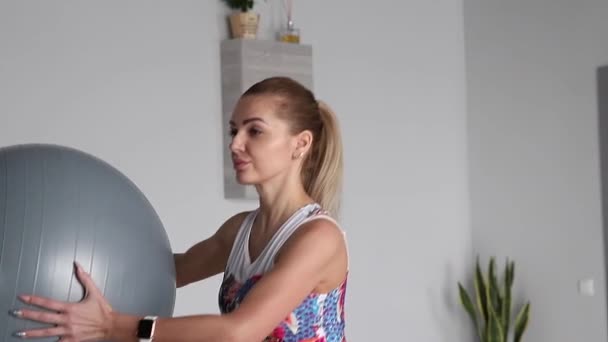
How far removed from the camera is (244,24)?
4.21 meters

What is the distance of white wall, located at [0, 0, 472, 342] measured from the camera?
3.74 metres

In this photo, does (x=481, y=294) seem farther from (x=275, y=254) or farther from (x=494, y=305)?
(x=275, y=254)

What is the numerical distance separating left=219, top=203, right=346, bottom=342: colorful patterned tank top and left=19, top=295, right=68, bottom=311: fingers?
15.6 inches

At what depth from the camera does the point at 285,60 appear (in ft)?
14.4

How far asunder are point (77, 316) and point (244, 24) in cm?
253

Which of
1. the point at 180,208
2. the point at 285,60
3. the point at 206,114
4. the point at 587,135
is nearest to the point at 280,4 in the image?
the point at 285,60

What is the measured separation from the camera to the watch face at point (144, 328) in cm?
187

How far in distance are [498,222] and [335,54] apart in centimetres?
133

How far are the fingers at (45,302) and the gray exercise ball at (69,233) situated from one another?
0.01 m

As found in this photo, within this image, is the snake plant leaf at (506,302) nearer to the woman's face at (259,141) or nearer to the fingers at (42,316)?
the woman's face at (259,141)

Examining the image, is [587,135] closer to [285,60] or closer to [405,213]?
[405,213]

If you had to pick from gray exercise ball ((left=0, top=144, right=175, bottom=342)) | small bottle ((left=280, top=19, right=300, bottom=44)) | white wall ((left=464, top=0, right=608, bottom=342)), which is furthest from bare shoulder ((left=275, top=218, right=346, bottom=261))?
white wall ((left=464, top=0, right=608, bottom=342))

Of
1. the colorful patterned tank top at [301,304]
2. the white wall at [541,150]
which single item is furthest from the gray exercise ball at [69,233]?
the white wall at [541,150]

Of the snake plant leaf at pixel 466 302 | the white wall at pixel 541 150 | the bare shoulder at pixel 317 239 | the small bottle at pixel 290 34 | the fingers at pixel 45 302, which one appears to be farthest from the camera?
the snake plant leaf at pixel 466 302
